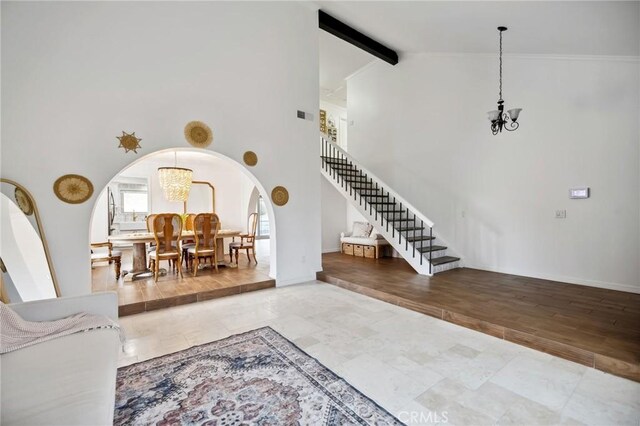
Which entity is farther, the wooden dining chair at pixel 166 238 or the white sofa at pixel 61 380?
the wooden dining chair at pixel 166 238

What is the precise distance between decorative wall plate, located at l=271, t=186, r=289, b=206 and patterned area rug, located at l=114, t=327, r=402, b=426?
103 inches

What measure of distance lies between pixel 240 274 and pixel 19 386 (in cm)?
398

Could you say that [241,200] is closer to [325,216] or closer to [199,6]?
[325,216]

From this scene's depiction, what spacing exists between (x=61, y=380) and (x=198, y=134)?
3348 millimetres

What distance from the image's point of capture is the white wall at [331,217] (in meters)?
7.94

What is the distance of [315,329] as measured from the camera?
3.17 metres

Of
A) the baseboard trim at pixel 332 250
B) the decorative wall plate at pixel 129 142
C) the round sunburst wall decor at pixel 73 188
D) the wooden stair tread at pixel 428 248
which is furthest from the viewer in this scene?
the baseboard trim at pixel 332 250

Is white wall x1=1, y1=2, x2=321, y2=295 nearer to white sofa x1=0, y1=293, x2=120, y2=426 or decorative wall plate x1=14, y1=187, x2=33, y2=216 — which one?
decorative wall plate x1=14, y1=187, x2=33, y2=216

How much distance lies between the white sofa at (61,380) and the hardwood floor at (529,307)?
10.5ft

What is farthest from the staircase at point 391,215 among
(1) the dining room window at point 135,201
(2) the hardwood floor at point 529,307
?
(1) the dining room window at point 135,201

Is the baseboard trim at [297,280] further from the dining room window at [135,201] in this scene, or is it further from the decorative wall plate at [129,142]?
the dining room window at [135,201]

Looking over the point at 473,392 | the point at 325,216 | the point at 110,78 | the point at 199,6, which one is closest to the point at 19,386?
the point at 473,392

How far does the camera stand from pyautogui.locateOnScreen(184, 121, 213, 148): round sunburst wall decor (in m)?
4.04

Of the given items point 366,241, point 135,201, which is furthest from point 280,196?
point 135,201
